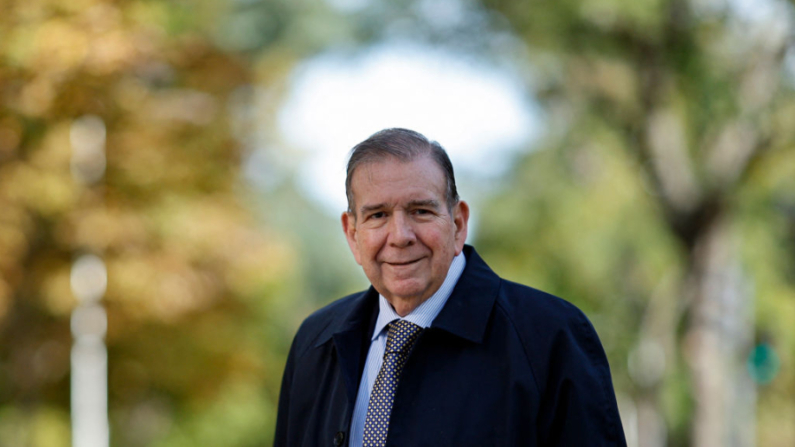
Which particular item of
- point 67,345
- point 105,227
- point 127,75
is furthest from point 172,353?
point 127,75

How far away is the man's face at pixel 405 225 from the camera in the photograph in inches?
94.4

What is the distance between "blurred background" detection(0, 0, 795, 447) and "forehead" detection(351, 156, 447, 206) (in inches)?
251

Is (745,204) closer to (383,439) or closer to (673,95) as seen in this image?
(673,95)

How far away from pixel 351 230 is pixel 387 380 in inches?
18.6

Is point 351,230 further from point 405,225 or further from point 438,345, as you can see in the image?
point 438,345

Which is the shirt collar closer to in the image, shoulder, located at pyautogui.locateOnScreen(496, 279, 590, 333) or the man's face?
the man's face

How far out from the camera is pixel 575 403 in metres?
2.25

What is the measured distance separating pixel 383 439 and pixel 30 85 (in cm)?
674

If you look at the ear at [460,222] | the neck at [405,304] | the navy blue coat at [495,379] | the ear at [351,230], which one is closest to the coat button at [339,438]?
the navy blue coat at [495,379]

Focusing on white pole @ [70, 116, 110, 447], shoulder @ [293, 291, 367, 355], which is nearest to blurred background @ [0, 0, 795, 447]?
white pole @ [70, 116, 110, 447]

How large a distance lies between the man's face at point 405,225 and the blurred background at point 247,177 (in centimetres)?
637

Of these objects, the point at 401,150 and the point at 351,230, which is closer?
the point at 401,150

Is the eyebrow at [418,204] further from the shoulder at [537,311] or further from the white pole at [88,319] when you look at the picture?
the white pole at [88,319]

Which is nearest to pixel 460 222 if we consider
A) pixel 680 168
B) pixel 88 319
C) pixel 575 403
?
pixel 575 403
